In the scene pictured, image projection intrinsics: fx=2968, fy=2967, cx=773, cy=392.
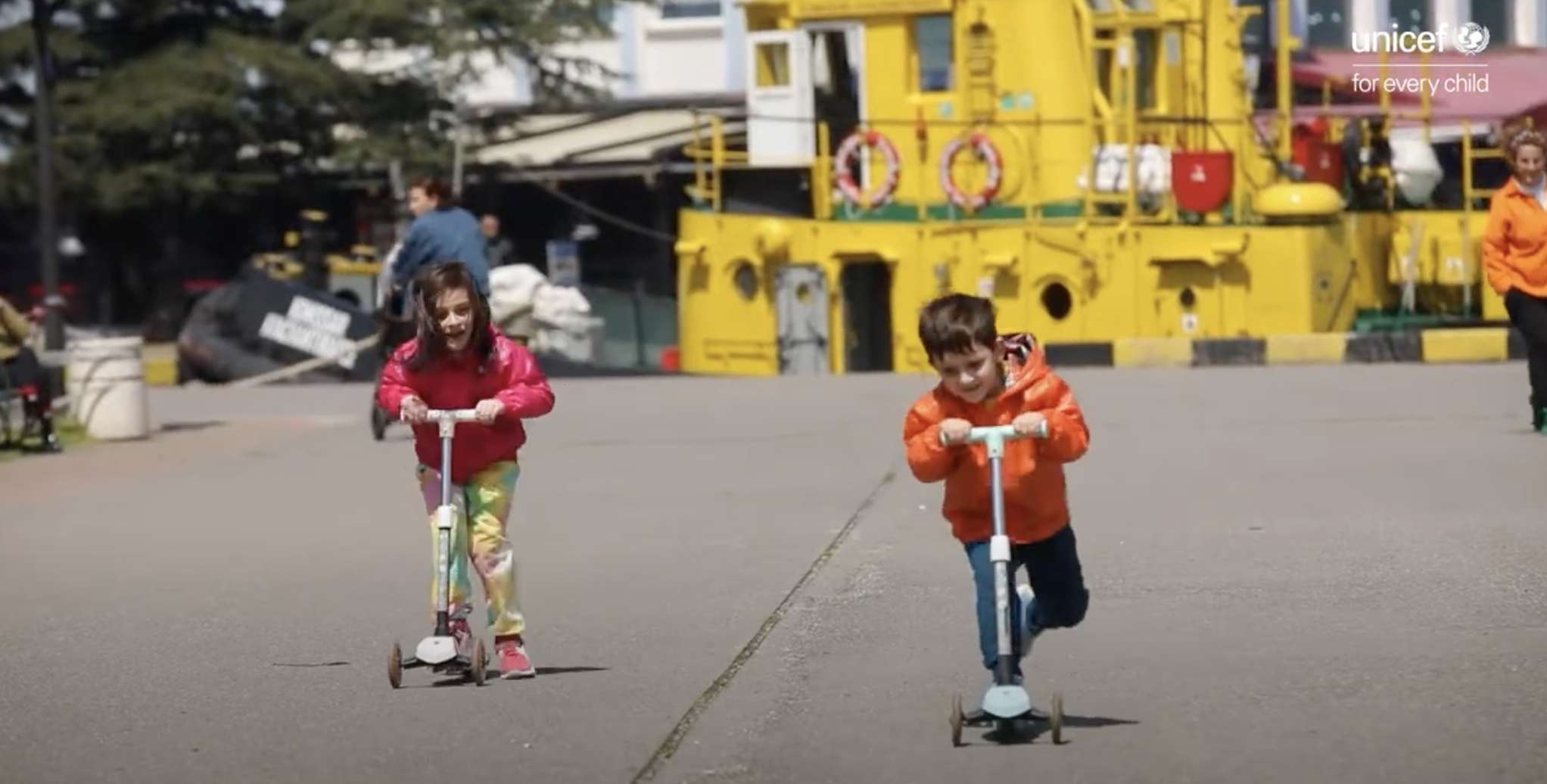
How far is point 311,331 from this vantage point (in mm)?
26141

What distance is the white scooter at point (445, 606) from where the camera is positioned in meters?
8.21

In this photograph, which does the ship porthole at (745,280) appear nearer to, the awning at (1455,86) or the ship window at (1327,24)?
the awning at (1455,86)

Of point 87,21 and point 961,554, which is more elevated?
point 87,21

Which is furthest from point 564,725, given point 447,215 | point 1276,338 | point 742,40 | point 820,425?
point 742,40

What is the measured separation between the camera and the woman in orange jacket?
1502cm

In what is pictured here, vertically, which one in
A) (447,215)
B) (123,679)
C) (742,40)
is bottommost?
(123,679)

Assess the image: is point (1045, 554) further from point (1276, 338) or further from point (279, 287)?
point (279, 287)

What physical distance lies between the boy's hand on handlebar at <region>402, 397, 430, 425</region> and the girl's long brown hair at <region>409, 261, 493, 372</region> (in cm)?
23

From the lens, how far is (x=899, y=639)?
9062 mm

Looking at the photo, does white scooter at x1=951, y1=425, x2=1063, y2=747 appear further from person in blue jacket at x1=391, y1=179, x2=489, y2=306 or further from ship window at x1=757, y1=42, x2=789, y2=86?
ship window at x1=757, y1=42, x2=789, y2=86

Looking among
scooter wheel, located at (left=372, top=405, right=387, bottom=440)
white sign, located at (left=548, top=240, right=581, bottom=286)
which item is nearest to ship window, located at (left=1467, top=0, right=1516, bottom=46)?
white sign, located at (left=548, top=240, right=581, bottom=286)

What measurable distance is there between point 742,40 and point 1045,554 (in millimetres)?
31856

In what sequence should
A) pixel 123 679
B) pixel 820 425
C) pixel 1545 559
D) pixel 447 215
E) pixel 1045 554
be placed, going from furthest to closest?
1. pixel 820 425
2. pixel 447 215
3. pixel 1545 559
4. pixel 123 679
5. pixel 1045 554

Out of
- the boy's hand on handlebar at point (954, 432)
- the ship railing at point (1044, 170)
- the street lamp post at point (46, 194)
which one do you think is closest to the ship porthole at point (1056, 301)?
the ship railing at point (1044, 170)
